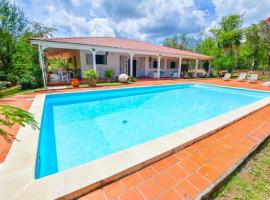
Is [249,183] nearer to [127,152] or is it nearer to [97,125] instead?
[127,152]

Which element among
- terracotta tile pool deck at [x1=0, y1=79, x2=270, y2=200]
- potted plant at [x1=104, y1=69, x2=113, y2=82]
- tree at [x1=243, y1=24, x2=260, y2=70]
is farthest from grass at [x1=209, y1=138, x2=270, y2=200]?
tree at [x1=243, y1=24, x2=260, y2=70]

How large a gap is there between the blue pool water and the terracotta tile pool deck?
1.09m

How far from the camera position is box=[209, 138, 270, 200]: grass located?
1.94m

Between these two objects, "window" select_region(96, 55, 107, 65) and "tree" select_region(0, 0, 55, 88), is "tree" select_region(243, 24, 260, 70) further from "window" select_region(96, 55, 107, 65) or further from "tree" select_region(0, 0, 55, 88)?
"tree" select_region(0, 0, 55, 88)

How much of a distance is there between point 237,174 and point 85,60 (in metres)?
14.8

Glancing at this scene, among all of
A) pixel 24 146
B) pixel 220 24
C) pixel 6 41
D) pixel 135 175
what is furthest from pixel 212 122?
pixel 220 24

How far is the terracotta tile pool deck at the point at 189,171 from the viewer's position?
1.93m

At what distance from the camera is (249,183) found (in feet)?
7.02

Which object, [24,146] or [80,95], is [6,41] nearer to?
[80,95]

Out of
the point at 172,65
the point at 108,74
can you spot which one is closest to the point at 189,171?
the point at 108,74

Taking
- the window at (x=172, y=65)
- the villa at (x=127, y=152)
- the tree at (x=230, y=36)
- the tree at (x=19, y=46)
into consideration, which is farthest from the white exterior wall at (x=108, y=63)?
the tree at (x=230, y=36)

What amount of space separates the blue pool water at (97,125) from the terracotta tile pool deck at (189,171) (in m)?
1.09

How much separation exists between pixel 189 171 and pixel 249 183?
0.85m

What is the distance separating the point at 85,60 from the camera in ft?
47.5
